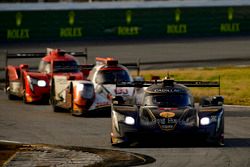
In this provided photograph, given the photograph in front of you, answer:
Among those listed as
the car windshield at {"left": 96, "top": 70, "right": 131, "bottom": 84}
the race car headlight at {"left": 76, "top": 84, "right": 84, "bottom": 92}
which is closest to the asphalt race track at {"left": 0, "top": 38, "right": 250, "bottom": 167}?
the race car headlight at {"left": 76, "top": 84, "right": 84, "bottom": 92}

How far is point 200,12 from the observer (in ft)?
194

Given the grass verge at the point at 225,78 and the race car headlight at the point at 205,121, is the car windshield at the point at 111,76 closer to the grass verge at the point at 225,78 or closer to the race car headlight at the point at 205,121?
the grass verge at the point at 225,78

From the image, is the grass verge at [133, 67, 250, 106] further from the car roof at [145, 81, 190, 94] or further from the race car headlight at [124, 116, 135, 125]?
the race car headlight at [124, 116, 135, 125]

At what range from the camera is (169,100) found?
21.0m

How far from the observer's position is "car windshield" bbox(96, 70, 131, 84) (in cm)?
2722

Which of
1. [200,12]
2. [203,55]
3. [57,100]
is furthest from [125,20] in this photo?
[57,100]

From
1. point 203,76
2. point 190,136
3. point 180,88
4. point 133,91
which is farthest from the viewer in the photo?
point 203,76

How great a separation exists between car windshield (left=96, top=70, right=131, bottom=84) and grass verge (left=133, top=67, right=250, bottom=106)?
4.09 metres

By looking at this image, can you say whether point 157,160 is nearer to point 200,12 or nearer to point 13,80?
point 13,80

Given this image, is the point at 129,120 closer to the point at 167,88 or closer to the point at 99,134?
the point at 167,88

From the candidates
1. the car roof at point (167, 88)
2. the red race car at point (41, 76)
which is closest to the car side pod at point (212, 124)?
the car roof at point (167, 88)

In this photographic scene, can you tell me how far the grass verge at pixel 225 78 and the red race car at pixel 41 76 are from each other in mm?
4601

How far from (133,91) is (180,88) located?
512 cm

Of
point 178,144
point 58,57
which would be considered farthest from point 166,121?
point 58,57
